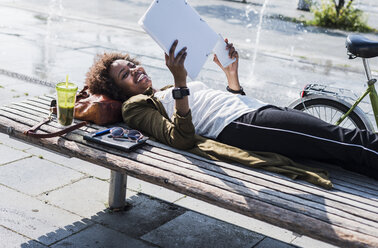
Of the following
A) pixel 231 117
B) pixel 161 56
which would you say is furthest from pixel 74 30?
pixel 231 117

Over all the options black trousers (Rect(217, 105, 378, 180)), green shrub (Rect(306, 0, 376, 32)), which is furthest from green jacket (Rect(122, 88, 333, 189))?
green shrub (Rect(306, 0, 376, 32))

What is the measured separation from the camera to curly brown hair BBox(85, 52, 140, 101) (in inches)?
156

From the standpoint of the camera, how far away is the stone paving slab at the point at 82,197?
3.96 m

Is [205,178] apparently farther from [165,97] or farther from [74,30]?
[74,30]

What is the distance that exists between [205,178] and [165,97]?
102cm

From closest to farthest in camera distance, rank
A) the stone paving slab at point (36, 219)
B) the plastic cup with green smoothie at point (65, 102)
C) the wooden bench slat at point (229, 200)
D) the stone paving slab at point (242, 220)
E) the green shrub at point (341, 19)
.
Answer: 1. the wooden bench slat at point (229, 200)
2. the plastic cup with green smoothie at point (65, 102)
3. the stone paving slab at point (36, 219)
4. the stone paving slab at point (242, 220)
5. the green shrub at point (341, 19)

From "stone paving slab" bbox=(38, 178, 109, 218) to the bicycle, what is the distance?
1.82 m

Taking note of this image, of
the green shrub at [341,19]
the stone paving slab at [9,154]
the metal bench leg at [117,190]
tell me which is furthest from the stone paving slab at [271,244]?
the green shrub at [341,19]

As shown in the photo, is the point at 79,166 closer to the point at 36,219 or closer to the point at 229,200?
the point at 36,219

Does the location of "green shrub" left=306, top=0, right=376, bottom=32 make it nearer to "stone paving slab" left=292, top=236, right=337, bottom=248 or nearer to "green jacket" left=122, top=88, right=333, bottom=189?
"stone paving slab" left=292, top=236, right=337, bottom=248

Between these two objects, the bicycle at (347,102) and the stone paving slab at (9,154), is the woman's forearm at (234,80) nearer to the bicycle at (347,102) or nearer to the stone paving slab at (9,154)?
the bicycle at (347,102)

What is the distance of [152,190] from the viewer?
4371 millimetres

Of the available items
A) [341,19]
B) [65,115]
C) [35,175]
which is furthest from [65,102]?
[341,19]

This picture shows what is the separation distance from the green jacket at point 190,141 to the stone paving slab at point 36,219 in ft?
2.52
